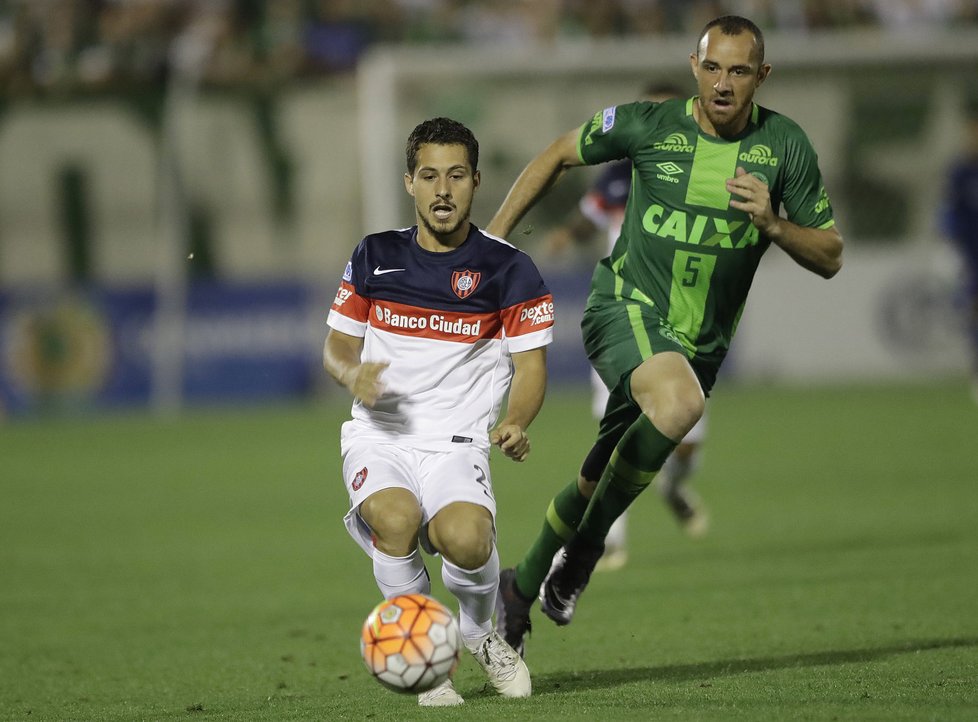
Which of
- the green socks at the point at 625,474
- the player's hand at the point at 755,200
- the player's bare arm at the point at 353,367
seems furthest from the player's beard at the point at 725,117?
the player's bare arm at the point at 353,367

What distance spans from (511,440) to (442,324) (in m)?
0.65

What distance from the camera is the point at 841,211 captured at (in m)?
20.2

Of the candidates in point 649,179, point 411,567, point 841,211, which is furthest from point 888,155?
point 411,567

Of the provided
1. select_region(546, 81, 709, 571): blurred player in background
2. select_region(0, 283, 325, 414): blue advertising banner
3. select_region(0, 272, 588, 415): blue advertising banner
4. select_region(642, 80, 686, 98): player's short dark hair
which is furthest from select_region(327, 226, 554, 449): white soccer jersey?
select_region(0, 283, 325, 414): blue advertising banner

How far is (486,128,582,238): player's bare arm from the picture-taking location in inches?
230

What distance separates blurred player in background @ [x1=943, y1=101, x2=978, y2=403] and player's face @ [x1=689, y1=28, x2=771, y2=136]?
11.1 metres

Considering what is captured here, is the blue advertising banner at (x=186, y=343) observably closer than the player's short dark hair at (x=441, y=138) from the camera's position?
No

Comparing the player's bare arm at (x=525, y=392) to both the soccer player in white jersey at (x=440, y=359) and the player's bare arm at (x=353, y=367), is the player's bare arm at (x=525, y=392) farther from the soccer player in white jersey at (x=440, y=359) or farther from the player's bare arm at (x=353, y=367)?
the player's bare arm at (x=353, y=367)

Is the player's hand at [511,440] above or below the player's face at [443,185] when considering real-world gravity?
below

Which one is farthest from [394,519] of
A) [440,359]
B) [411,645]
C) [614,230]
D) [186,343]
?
[186,343]

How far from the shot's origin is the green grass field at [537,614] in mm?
5219

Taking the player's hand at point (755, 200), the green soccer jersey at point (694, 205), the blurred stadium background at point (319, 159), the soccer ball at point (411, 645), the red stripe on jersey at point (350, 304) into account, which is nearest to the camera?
the soccer ball at point (411, 645)

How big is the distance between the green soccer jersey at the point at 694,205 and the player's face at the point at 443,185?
1018 mm

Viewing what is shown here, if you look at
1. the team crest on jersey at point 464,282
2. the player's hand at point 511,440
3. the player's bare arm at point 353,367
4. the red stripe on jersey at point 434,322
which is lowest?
the player's hand at point 511,440
